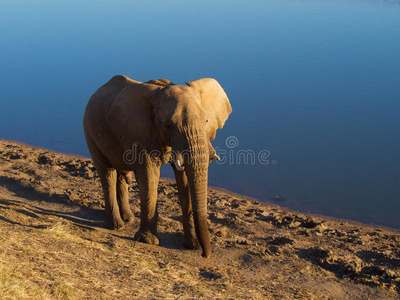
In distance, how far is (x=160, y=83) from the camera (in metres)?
6.84

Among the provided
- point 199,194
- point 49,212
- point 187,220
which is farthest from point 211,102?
point 49,212

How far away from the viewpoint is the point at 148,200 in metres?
7.20

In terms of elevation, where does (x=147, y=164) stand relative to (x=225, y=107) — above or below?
below

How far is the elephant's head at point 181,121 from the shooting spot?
6.06 m

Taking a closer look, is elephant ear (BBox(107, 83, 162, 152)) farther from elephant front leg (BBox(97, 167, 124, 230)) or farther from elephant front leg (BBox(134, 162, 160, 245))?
elephant front leg (BBox(97, 167, 124, 230))

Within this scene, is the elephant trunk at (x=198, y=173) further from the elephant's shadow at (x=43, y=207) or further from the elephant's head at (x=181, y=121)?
the elephant's shadow at (x=43, y=207)

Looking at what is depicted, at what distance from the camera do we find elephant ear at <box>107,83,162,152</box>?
666cm

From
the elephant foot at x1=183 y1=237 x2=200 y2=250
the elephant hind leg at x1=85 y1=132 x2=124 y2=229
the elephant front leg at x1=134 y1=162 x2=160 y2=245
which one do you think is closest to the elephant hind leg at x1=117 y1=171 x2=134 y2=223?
the elephant hind leg at x1=85 y1=132 x2=124 y2=229

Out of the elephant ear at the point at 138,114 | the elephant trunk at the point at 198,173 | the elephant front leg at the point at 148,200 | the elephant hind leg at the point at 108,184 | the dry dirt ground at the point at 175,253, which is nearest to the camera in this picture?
the dry dirt ground at the point at 175,253

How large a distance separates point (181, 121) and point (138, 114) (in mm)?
904

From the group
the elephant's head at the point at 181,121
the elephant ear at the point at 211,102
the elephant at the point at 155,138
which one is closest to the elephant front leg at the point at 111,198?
the elephant at the point at 155,138

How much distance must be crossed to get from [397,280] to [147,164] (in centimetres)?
376

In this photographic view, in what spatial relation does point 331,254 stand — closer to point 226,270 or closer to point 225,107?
point 226,270

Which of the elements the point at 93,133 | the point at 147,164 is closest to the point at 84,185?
the point at 93,133
